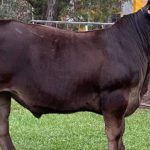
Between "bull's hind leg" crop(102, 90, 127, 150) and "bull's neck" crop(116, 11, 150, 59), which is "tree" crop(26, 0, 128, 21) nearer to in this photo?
"bull's neck" crop(116, 11, 150, 59)

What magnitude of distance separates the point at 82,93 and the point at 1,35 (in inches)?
40.0

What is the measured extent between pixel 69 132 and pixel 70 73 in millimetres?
3146

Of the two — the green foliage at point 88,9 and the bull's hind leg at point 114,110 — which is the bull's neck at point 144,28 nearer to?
the bull's hind leg at point 114,110

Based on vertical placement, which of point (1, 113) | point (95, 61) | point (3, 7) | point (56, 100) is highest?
point (95, 61)

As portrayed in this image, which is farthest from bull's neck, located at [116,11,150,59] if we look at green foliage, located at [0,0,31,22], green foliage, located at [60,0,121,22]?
green foliage, located at [60,0,121,22]

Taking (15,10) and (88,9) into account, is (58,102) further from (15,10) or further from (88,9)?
(88,9)

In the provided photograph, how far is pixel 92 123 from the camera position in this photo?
9.21 m

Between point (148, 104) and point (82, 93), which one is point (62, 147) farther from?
point (148, 104)

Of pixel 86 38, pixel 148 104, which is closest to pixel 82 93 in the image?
pixel 86 38

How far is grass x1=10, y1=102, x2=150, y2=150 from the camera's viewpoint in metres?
7.42

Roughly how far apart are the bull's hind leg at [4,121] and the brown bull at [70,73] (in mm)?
426

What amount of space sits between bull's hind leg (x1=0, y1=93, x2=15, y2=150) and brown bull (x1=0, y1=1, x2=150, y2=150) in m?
0.43

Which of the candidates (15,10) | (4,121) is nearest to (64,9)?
(15,10)

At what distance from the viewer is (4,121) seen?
599 centimetres
